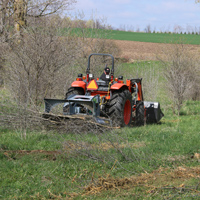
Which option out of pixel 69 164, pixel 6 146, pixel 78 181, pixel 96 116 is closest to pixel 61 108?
pixel 96 116

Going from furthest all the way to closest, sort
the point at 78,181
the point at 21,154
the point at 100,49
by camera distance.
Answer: the point at 100,49, the point at 21,154, the point at 78,181

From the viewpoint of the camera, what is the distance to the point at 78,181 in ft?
16.1

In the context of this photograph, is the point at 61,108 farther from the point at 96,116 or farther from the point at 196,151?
the point at 196,151

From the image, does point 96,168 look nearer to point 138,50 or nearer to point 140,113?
point 140,113

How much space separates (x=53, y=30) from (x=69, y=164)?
572cm

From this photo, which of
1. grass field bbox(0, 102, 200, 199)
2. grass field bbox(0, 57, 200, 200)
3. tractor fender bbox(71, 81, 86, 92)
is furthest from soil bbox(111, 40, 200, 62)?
grass field bbox(0, 102, 200, 199)

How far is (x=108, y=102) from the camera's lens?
8859mm

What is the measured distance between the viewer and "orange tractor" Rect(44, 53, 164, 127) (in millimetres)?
8102

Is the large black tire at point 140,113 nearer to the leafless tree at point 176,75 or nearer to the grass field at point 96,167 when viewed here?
the grass field at point 96,167

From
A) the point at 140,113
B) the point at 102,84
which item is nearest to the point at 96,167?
the point at 102,84

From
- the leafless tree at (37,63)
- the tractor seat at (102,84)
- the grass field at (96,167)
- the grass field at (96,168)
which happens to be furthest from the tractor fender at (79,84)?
the grass field at (96,168)

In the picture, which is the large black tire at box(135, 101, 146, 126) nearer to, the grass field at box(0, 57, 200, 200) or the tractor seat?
the tractor seat

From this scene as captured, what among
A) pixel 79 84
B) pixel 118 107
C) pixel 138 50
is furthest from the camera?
pixel 138 50

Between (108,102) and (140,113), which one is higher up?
(108,102)
